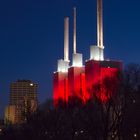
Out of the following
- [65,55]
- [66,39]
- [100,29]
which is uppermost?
[66,39]

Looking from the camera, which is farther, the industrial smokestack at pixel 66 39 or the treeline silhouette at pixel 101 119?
the industrial smokestack at pixel 66 39

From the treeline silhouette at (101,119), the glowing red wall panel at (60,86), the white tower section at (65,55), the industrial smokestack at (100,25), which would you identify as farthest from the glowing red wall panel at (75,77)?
the treeline silhouette at (101,119)

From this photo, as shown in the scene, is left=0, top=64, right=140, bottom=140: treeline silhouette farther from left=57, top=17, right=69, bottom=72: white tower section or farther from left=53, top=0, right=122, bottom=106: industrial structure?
left=57, top=17, right=69, bottom=72: white tower section

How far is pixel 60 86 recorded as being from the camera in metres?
162

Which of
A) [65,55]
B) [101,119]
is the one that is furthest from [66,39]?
[101,119]

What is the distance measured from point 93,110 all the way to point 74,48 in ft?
278

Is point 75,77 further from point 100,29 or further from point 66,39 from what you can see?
point 100,29

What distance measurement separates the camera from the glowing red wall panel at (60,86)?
157 meters

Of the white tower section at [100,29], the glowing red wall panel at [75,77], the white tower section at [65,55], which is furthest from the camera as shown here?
the white tower section at [65,55]

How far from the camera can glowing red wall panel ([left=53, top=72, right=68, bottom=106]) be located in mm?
157250

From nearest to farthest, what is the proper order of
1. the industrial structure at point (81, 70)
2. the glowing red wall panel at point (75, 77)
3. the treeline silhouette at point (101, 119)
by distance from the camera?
1. the treeline silhouette at point (101, 119)
2. the industrial structure at point (81, 70)
3. the glowing red wall panel at point (75, 77)

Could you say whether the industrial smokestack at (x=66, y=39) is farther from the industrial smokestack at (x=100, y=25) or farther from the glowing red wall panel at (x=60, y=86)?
the industrial smokestack at (x=100, y=25)

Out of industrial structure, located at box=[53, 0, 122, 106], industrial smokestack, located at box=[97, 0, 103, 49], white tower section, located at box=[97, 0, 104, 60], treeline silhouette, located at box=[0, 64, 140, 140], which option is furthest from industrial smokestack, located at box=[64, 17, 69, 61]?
treeline silhouette, located at box=[0, 64, 140, 140]

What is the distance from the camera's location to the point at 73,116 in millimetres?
86000
